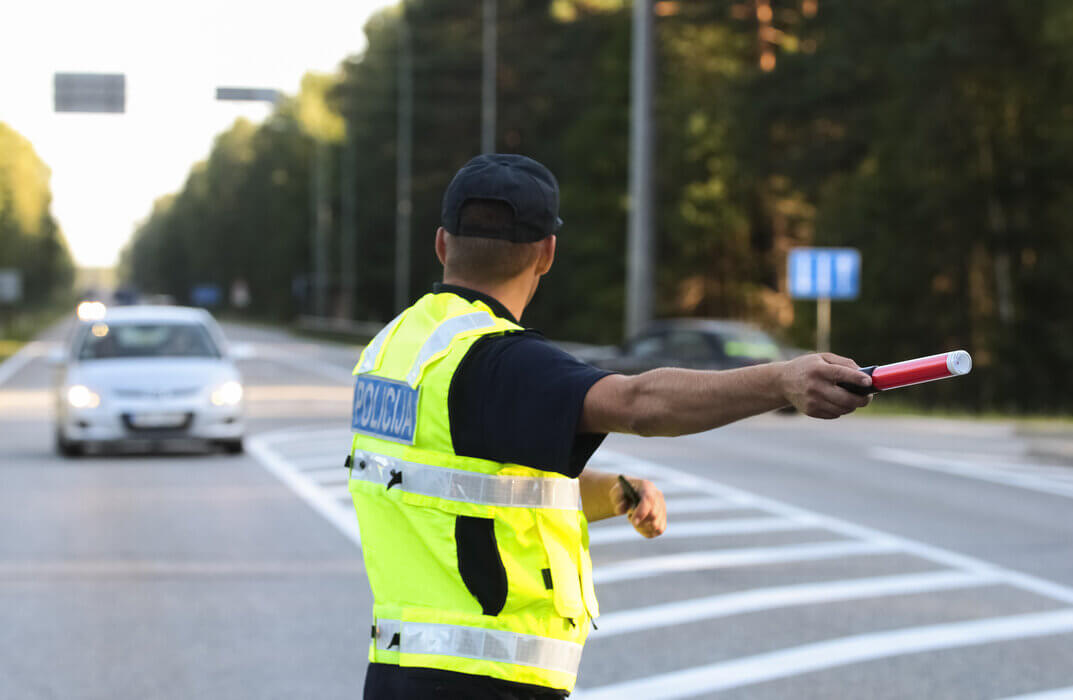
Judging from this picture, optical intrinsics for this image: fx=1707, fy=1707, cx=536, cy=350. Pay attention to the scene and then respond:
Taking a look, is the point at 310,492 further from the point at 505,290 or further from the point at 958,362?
the point at 958,362

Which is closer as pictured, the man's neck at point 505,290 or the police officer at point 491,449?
the police officer at point 491,449

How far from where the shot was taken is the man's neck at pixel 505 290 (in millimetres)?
3258

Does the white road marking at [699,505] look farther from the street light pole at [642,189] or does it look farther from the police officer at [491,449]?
the street light pole at [642,189]

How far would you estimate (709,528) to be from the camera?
12188mm

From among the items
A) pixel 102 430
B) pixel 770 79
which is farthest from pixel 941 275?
pixel 102 430

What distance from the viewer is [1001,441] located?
69.5 feet

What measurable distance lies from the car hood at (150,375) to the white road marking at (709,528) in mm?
6468

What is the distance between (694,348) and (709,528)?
1363cm

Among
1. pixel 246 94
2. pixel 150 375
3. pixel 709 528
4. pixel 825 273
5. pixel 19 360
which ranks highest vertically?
pixel 246 94

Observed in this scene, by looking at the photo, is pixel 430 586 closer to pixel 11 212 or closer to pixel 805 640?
pixel 805 640

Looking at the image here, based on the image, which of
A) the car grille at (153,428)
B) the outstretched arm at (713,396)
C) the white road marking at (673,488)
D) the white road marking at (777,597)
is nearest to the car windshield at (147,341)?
the car grille at (153,428)

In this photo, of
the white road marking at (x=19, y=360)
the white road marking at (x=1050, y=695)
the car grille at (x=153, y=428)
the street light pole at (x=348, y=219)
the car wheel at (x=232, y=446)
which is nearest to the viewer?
the white road marking at (x=1050, y=695)

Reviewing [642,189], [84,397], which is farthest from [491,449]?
[642,189]

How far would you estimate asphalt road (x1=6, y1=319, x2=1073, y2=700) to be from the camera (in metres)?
7.17
